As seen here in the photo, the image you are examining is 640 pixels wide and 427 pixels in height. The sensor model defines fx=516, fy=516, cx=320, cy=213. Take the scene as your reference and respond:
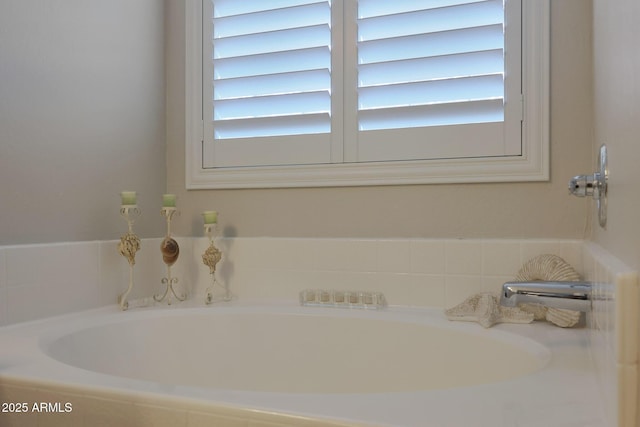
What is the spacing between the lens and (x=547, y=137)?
5.06 ft

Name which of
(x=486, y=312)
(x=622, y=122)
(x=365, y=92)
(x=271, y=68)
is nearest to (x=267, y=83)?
(x=271, y=68)

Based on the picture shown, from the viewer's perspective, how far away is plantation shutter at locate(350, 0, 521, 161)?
1.59 meters

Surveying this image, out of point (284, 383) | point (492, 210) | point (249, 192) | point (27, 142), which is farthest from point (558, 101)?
point (27, 142)

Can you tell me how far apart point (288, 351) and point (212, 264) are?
1.38 ft

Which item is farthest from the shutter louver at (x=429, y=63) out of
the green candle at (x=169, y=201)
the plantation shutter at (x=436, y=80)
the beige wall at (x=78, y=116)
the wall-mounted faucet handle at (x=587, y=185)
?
the beige wall at (x=78, y=116)

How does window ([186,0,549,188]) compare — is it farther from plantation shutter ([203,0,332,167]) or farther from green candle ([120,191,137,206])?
green candle ([120,191,137,206])

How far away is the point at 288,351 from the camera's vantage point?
1.60m

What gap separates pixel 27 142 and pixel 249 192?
73cm

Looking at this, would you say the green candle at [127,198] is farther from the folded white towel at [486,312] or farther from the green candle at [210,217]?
the folded white towel at [486,312]

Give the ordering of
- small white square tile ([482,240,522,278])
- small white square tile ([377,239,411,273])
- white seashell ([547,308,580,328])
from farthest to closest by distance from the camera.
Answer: small white square tile ([377,239,411,273]) < small white square tile ([482,240,522,278]) < white seashell ([547,308,580,328])

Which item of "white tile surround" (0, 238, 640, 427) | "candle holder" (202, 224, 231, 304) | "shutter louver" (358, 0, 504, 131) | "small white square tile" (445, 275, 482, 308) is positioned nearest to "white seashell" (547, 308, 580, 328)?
"white tile surround" (0, 238, 640, 427)

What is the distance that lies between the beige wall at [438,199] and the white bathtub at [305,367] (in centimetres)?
30

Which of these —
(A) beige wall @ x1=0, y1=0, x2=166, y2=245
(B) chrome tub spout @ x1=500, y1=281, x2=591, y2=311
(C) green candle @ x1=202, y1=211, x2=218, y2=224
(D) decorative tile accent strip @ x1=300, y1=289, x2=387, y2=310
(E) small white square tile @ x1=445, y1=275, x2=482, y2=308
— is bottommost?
(D) decorative tile accent strip @ x1=300, y1=289, x2=387, y2=310

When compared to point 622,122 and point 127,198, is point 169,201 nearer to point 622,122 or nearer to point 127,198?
point 127,198
